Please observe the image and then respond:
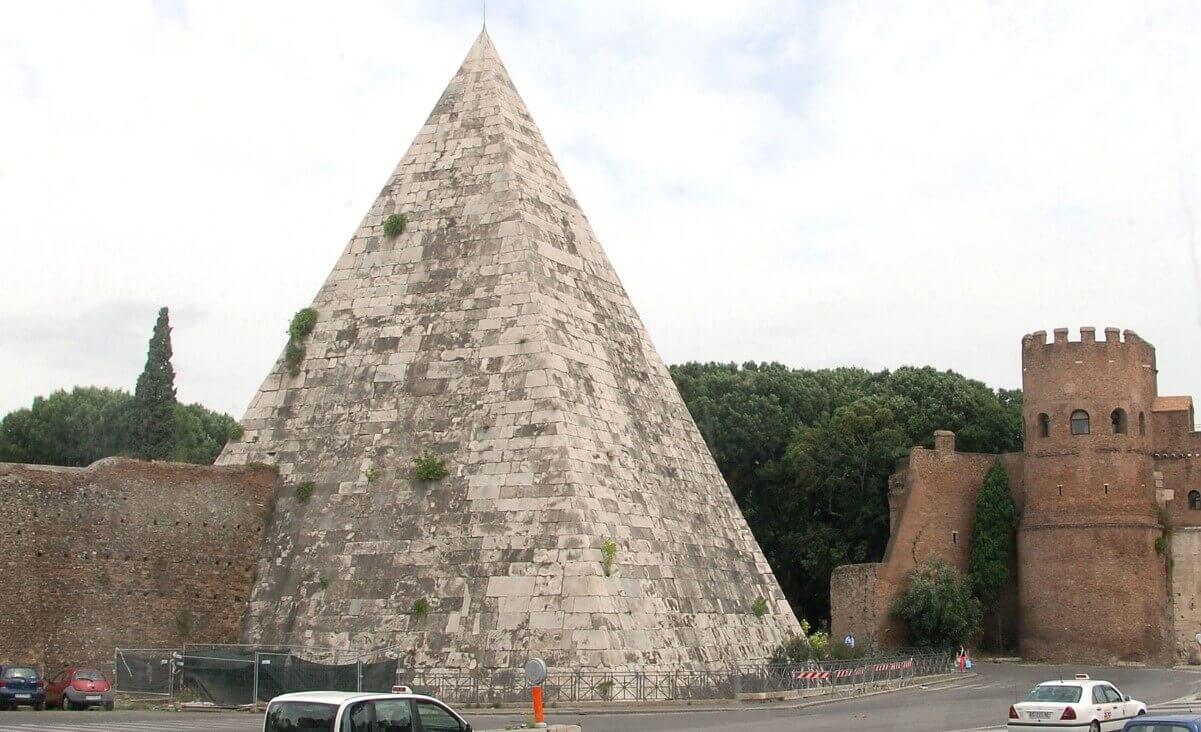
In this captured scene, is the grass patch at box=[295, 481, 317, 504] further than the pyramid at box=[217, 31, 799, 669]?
Yes

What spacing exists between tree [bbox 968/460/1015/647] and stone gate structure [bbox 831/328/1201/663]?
530mm

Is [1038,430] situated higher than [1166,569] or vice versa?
[1038,430]

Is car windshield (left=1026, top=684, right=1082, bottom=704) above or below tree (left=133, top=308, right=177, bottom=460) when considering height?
below

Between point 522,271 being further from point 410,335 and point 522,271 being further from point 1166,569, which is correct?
point 1166,569

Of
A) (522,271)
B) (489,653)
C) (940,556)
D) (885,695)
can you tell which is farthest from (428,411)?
(940,556)

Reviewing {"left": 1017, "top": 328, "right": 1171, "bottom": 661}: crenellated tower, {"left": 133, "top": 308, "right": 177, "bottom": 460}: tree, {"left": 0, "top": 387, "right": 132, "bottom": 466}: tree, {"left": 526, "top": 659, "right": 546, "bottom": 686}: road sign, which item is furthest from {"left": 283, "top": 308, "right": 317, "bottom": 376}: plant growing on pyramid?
{"left": 0, "top": 387, "right": 132, "bottom": 466}: tree

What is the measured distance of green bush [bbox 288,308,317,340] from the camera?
2714cm

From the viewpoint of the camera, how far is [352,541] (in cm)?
2473

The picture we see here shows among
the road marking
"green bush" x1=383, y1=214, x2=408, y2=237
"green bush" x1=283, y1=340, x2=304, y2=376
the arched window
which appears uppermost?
"green bush" x1=383, y1=214, x2=408, y2=237

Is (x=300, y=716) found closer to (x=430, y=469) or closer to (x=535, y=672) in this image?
(x=535, y=672)

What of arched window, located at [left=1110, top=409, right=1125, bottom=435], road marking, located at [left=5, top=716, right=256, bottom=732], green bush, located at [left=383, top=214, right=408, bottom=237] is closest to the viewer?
road marking, located at [left=5, top=716, right=256, bottom=732]

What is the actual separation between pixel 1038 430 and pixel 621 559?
28.4 meters

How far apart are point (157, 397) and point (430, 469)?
2112 cm

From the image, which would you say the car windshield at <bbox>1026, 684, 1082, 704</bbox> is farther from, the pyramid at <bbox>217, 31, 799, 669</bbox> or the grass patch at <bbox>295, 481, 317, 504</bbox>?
the grass patch at <bbox>295, 481, 317, 504</bbox>
